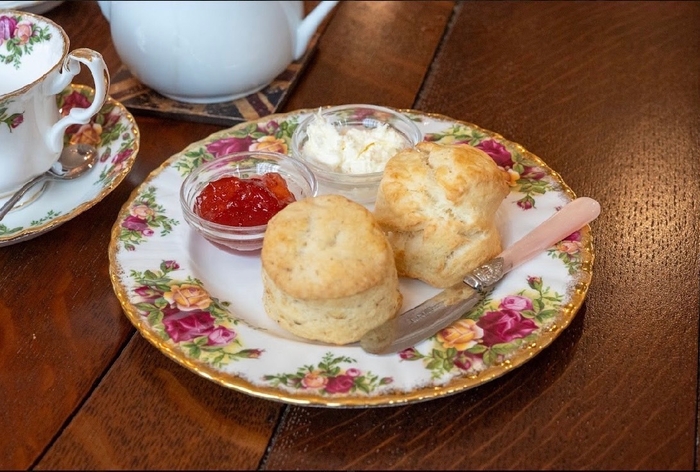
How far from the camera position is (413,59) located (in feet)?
6.11

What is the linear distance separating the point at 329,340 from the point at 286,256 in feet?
0.43

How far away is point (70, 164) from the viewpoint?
4.75 ft

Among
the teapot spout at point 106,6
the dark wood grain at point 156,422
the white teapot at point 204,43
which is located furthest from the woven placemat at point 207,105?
the dark wood grain at point 156,422

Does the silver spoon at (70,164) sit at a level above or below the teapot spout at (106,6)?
below

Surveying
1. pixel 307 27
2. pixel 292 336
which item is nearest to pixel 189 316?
pixel 292 336

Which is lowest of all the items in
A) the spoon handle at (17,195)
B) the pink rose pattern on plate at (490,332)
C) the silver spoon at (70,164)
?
the spoon handle at (17,195)

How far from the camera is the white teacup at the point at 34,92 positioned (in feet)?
4.21

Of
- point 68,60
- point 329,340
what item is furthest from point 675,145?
point 68,60

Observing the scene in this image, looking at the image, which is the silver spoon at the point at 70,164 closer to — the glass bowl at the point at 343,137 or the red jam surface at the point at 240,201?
the red jam surface at the point at 240,201

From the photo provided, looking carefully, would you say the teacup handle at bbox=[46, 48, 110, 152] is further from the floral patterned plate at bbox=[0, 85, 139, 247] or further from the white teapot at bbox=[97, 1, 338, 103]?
the white teapot at bbox=[97, 1, 338, 103]

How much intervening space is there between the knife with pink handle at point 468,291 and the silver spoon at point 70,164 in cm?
71

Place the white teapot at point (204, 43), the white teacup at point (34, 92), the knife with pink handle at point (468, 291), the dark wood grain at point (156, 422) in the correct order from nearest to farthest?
the dark wood grain at point (156, 422)
the knife with pink handle at point (468, 291)
the white teacup at point (34, 92)
the white teapot at point (204, 43)

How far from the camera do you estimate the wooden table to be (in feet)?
3.11

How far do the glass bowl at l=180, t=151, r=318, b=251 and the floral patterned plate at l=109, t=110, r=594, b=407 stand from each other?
0.04m
